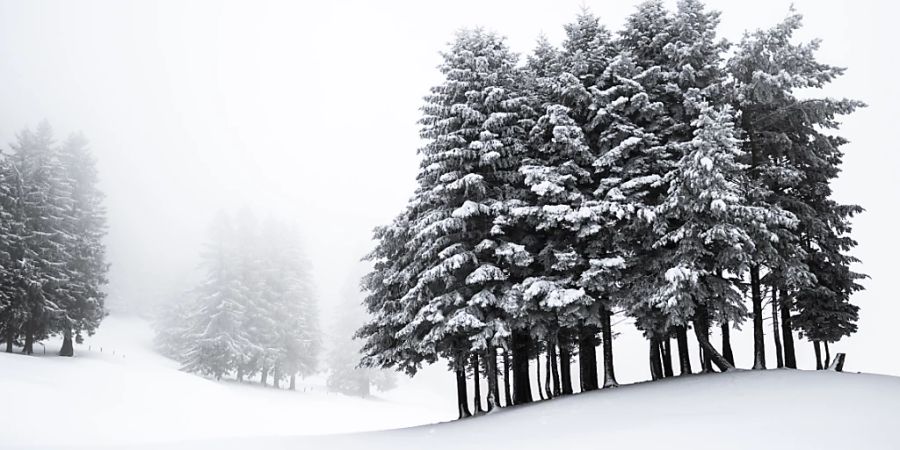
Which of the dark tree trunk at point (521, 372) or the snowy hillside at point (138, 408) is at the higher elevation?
the dark tree trunk at point (521, 372)

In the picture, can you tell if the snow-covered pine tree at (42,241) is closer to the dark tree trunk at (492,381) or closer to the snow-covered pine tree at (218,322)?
the snow-covered pine tree at (218,322)

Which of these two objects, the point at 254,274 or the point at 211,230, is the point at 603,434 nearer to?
the point at 254,274

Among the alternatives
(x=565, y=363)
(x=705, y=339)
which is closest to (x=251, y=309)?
(x=565, y=363)

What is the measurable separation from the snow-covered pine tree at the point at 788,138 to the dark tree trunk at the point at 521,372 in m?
8.11

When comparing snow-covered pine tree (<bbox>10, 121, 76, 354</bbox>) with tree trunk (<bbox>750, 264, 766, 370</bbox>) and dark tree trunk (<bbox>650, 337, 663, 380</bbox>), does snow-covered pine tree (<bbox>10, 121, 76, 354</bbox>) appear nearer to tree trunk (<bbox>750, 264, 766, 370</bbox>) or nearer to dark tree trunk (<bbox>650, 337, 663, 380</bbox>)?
dark tree trunk (<bbox>650, 337, 663, 380</bbox>)

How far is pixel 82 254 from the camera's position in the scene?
1502 inches

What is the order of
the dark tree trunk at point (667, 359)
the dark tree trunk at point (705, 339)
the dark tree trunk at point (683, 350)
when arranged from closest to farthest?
the dark tree trunk at point (705, 339) < the dark tree trunk at point (683, 350) < the dark tree trunk at point (667, 359)

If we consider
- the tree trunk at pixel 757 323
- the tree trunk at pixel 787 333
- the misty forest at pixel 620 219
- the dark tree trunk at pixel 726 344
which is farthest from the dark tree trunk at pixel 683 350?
the tree trunk at pixel 787 333

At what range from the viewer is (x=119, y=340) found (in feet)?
190

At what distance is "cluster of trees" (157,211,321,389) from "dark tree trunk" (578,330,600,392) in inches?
1227

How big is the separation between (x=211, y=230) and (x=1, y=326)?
18078mm

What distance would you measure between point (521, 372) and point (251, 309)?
31.8m

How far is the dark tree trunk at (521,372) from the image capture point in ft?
72.0

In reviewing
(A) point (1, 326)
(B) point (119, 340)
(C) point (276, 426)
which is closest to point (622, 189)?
(C) point (276, 426)
